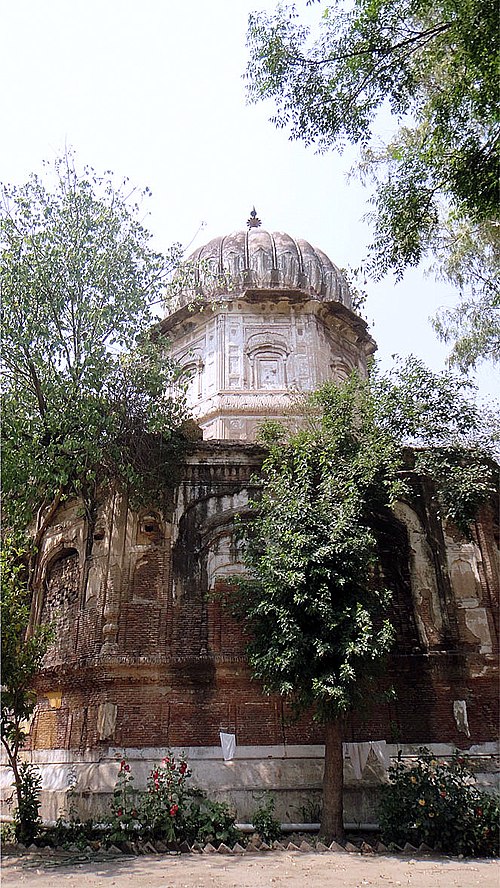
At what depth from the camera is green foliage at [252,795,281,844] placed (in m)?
9.98

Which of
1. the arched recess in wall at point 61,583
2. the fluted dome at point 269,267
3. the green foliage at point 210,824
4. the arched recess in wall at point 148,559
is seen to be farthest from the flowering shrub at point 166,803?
the fluted dome at point 269,267

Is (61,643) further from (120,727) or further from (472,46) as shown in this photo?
(472,46)

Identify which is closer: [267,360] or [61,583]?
[61,583]

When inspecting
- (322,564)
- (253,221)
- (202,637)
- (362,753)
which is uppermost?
(253,221)

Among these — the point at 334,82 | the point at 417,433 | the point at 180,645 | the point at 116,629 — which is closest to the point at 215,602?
the point at 180,645

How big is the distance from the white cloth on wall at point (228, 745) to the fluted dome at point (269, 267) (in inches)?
412

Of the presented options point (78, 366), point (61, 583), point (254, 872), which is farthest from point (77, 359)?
point (254, 872)

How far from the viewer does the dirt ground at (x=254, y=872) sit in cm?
761

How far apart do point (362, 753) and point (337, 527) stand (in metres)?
3.85

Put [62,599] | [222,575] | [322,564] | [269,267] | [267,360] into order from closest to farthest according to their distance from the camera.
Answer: [322,564] → [222,575] → [62,599] → [267,360] → [269,267]

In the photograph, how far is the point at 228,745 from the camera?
1119cm

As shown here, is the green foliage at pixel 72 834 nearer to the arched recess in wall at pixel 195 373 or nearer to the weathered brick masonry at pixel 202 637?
the weathered brick masonry at pixel 202 637

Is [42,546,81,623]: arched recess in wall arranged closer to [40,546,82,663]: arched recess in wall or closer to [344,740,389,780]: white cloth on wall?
[40,546,82,663]: arched recess in wall

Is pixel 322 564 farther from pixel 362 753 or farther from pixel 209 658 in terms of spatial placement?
pixel 362 753
